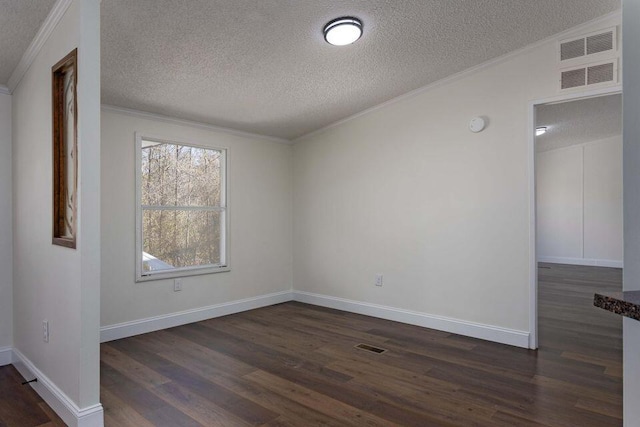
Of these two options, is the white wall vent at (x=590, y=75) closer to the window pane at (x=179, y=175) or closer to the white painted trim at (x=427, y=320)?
the white painted trim at (x=427, y=320)

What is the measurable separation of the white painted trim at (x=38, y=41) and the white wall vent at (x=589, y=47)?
11.3ft

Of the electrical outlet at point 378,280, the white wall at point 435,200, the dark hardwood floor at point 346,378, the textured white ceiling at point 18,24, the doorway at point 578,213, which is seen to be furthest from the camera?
the doorway at point 578,213

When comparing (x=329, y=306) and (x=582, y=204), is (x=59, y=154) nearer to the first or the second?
(x=329, y=306)

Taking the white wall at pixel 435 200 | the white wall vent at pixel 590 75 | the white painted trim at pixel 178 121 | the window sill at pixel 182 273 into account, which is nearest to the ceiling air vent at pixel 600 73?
the white wall vent at pixel 590 75

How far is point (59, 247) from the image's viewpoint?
2188 mm

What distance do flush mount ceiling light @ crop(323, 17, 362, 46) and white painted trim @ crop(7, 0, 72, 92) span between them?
1.52 meters

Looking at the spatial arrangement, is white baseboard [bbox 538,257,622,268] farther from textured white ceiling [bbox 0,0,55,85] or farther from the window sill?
textured white ceiling [bbox 0,0,55,85]

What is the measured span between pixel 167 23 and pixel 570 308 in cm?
510

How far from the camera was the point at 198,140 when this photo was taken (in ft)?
13.9

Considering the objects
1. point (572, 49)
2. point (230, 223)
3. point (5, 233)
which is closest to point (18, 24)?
point (5, 233)

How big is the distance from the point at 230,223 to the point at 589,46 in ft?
12.4

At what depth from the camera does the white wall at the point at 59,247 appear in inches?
76.8

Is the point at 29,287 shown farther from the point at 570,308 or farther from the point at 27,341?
the point at 570,308

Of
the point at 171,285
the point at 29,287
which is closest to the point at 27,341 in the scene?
the point at 29,287
